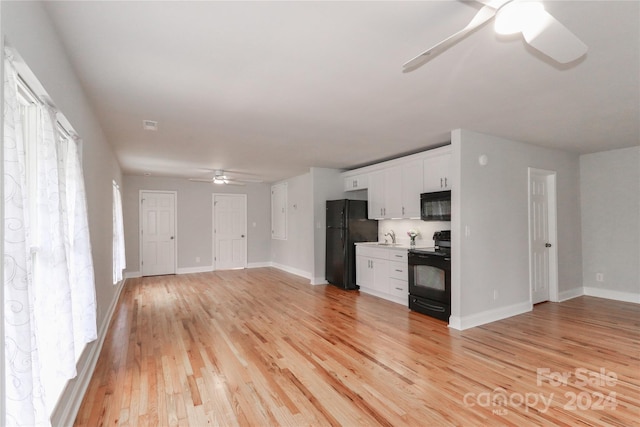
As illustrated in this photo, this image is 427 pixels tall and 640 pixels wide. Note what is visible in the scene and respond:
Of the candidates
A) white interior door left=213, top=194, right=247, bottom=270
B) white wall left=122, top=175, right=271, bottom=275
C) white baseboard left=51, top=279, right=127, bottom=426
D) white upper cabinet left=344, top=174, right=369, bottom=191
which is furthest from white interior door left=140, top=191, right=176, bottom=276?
white baseboard left=51, top=279, right=127, bottom=426

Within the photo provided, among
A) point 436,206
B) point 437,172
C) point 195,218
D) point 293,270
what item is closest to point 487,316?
point 436,206

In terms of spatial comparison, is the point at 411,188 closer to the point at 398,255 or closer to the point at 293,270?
the point at 398,255

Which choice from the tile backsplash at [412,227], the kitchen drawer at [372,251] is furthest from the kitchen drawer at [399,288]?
the tile backsplash at [412,227]

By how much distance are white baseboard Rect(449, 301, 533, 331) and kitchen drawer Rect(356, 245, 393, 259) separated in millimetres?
1580

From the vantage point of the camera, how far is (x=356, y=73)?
2309mm

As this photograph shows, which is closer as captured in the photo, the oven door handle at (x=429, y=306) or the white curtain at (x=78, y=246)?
the white curtain at (x=78, y=246)

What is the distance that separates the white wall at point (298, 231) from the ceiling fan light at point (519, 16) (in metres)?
5.46

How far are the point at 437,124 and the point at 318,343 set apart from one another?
110 inches

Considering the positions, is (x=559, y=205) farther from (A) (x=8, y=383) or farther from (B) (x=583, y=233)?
(A) (x=8, y=383)

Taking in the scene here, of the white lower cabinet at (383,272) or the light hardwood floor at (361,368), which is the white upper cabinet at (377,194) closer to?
the white lower cabinet at (383,272)

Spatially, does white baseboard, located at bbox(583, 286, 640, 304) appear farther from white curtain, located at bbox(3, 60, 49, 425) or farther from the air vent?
the air vent

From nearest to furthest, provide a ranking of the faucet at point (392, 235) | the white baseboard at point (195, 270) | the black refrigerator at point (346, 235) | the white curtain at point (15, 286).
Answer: the white curtain at point (15, 286) < the faucet at point (392, 235) < the black refrigerator at point (346, 235) < the white baseboard at point (195, 270)

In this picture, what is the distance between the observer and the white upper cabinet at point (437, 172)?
4.27 m

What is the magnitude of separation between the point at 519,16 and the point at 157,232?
8.01 m
